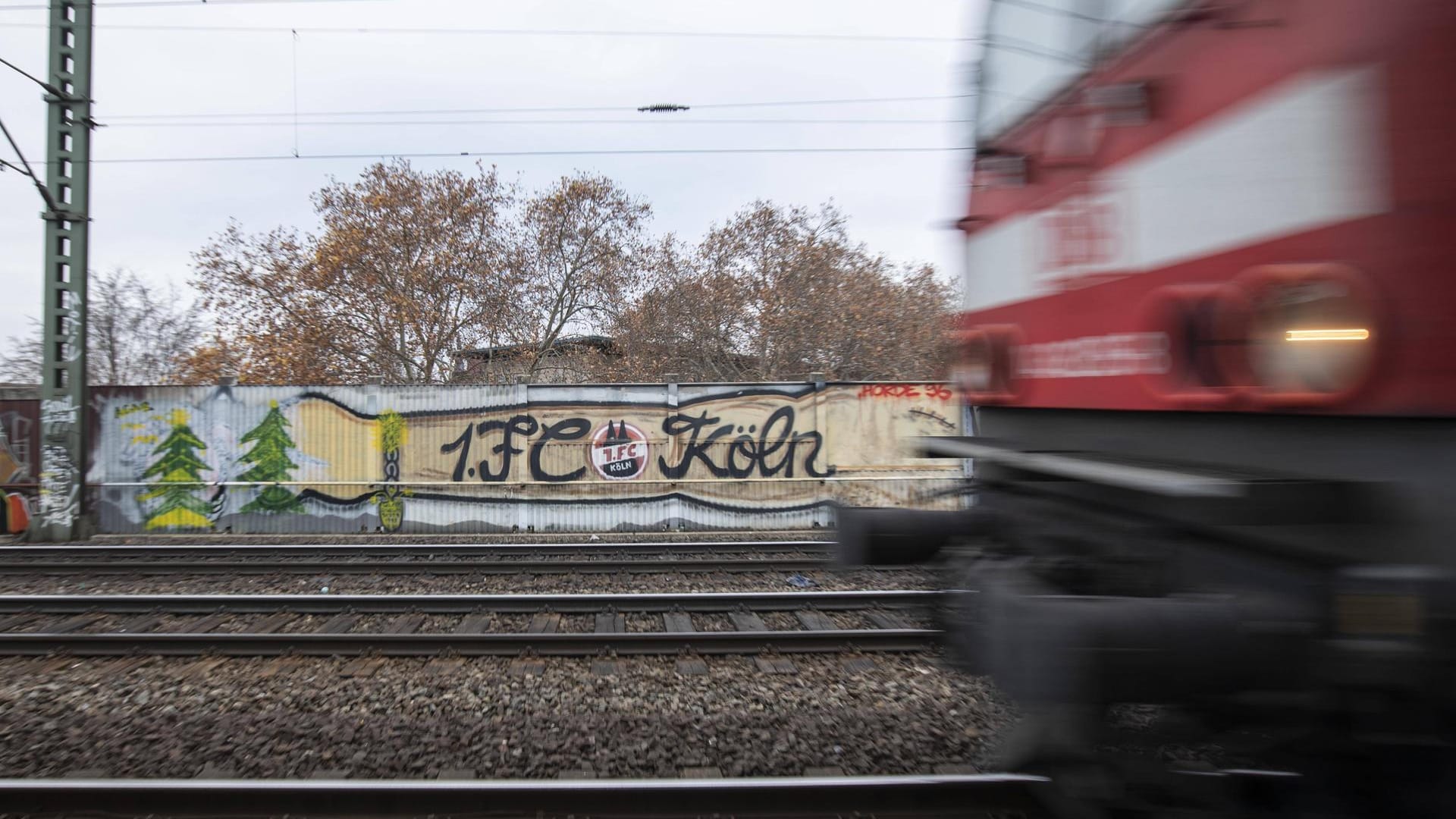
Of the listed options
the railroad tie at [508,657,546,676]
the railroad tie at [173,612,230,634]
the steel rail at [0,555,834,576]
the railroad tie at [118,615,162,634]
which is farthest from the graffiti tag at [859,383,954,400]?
the railroad tie at [118,615,162,634]

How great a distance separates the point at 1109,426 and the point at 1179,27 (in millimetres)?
1384

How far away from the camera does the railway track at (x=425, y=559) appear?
8633 millimetres

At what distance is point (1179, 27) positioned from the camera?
7.52ft

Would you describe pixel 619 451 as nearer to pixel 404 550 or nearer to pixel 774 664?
pixel 404 550

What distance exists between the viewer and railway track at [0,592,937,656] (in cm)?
586

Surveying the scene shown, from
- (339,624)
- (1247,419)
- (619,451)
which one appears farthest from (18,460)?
(1247,419)

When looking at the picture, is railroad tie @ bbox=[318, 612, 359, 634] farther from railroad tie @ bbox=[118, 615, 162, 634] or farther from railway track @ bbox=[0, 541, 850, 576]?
railway track @ bbox=[0, 541, 850, 576]

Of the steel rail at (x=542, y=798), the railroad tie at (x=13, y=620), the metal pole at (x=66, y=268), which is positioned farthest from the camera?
the metal pole at (x=66, y=268)

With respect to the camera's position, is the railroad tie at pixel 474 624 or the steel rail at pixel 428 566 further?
the steel rail at pixel 428 566

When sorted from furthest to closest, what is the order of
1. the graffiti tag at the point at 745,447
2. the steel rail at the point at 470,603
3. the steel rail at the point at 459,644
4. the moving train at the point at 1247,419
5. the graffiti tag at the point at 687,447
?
1. the graffiti tag at the point at 745,447
2. the graffiti tag at the point at 687,447
3. the steel rail at the point at 470,603
4. the steel rail at the point at 459,644
5. the moving train at the point at 1247,419

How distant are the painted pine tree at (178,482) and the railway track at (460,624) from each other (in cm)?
590

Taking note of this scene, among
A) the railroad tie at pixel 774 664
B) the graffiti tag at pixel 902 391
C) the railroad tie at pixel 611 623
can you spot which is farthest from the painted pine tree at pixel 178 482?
the graffiti tag at pixel 902 391

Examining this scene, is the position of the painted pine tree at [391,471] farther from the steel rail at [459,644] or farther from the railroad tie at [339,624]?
the steel rail at [459,644]

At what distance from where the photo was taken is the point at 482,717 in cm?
462
